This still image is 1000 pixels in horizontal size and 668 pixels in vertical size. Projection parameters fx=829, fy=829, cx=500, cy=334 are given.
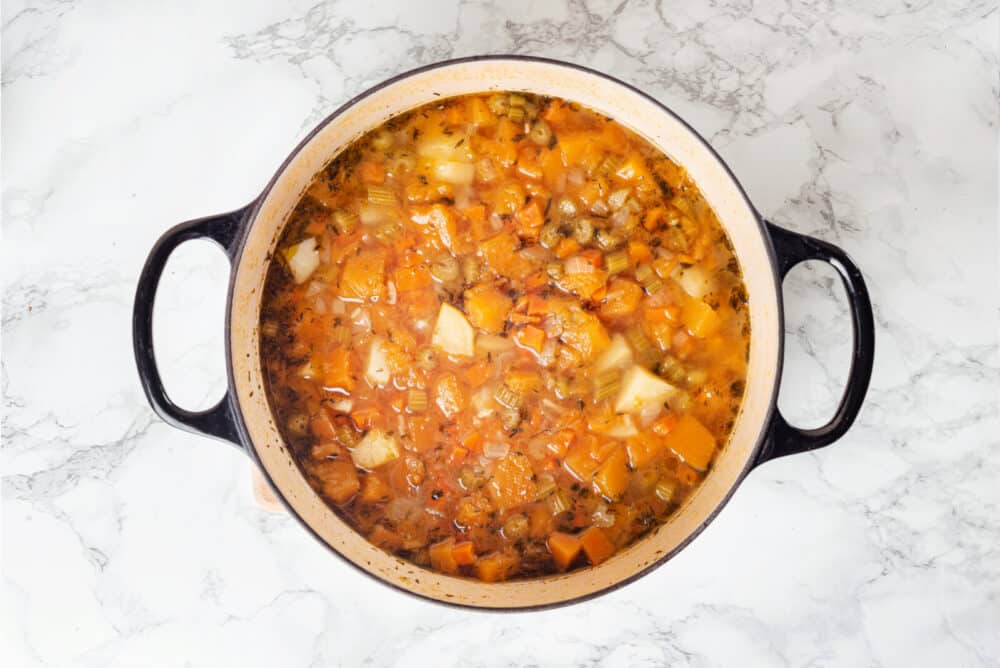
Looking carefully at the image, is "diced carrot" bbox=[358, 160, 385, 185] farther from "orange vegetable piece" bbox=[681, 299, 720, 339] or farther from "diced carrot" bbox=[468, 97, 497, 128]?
"orange vegetable piece" bbox=[681, 299, 720, 339]

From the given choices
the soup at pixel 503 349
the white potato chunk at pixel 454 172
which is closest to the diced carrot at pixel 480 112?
the soup at pixel 503 349

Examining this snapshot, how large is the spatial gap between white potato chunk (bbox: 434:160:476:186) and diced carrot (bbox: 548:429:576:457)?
2.79 ft

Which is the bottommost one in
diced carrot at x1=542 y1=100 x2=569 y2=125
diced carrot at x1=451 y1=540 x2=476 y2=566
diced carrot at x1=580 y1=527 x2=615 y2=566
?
diced carrot at x1=580 y1=527 x2=615 y2=566

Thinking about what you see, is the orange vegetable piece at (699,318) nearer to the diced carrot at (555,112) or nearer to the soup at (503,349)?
the soup at (503,349)

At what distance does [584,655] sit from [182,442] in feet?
5.26

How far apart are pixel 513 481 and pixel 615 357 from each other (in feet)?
1.66

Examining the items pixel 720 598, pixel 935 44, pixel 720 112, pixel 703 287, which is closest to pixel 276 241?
pixel 703 287

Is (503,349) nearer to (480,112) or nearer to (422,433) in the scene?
(422,433)

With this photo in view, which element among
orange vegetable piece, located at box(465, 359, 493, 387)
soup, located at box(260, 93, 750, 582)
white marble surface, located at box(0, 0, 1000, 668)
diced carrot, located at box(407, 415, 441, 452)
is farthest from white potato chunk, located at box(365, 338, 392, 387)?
white marble surface, located at box(0, 0, 1000, 668)

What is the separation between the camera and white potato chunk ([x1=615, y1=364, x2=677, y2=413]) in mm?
2598

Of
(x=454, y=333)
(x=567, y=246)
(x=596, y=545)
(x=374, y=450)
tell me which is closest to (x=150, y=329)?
(x=374, y=450)

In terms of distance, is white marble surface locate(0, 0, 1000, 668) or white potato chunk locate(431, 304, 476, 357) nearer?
white potato chunk locate(431, 304, 476, 357)

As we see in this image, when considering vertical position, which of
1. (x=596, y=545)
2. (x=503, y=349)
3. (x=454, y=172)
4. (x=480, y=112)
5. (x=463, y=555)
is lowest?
(x=596, y=545)

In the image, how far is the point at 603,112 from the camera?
104 inches
